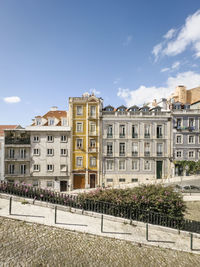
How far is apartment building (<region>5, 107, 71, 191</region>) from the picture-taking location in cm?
2427

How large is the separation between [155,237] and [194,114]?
24.8 metres

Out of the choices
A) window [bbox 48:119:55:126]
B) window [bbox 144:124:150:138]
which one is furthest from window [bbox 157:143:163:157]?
window [bbox 48:119:55:126]

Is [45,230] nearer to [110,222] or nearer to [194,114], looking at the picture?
[110,222]

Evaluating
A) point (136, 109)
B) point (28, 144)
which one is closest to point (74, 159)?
point (28, 144)

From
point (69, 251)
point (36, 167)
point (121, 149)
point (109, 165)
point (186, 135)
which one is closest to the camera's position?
point (69, 251)

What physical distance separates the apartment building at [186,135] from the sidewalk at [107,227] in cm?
1961

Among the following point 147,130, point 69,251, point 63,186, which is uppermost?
point 147,130

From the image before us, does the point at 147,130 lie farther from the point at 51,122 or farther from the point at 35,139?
the point at 35,139

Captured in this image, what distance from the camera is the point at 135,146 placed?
2594 cm

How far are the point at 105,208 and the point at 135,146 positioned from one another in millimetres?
17070

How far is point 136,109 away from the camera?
26.7 metres

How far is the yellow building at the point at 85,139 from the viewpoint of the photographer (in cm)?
2534

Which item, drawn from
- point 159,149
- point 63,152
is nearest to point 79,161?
point 63,152

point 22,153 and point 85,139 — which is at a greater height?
point 85,139
